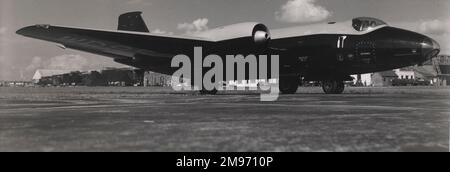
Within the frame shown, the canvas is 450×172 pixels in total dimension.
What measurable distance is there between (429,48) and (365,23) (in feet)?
8.96

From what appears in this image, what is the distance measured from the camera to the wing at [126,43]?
50.9 ft

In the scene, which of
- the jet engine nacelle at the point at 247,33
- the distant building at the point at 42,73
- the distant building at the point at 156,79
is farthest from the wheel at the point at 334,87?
the distant building at the point at 42,73

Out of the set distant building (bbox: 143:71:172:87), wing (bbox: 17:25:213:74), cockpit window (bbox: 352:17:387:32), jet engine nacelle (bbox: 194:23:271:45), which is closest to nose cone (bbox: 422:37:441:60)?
cockpit window (bbox: 352:17:387:32)

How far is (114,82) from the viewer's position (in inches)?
3957

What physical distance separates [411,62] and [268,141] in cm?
1311

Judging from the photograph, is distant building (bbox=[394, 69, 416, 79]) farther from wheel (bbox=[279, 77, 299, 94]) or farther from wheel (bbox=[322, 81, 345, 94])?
wheel (bbox=[279, 77, 299, 94])

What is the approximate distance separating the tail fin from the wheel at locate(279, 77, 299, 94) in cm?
904

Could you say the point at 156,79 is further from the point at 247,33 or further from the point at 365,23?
the point at 365,23

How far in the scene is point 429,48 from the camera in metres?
15.8
